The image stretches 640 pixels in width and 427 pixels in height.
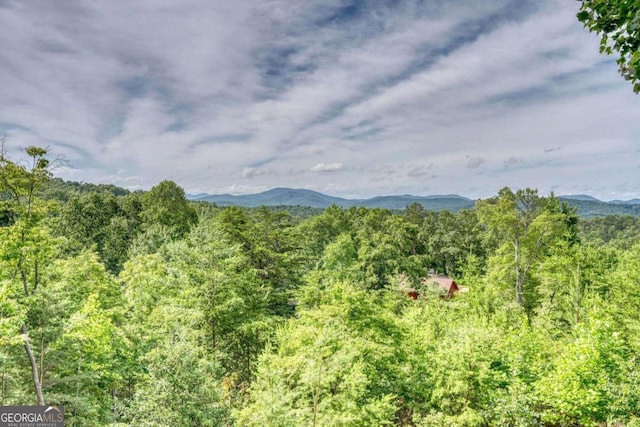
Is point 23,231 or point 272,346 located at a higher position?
point 23,231

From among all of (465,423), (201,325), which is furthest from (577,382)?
(201,325)

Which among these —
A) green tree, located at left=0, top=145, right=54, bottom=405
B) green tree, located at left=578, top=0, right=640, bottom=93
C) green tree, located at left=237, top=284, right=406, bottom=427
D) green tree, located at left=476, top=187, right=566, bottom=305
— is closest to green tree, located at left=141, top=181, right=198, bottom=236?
green tree, located at left=0, top=145, right=54, bottom=405

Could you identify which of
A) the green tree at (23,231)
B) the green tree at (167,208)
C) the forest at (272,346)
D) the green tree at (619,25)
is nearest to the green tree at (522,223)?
the forest at (272,346)

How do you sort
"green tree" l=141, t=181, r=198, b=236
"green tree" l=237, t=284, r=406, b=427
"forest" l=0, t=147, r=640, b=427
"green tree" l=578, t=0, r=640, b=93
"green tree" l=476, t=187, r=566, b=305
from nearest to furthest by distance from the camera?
"green tree" l=578, t=0, r=640, b=93
"green tree" l=237, t=284, r=406, b=427
"forest" l=0, t=147, r=640, b=427
"green tree" l=476, t=187, r=566, b=305
"green tree" l=141, t=181, r=198, b=236

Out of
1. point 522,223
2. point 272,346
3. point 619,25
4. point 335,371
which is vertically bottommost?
point 272,346

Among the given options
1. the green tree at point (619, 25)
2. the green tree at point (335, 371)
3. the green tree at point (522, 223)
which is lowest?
the green tree at point (335, 371)

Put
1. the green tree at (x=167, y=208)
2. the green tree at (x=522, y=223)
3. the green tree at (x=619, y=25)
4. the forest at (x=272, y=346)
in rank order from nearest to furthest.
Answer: the green tree at (x=619, y=25)
the forest at (x=272, y=346)
the green tree at (x=522, y=223)
the green tree at (x=167, y=208)

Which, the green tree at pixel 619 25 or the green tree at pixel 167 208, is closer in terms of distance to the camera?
the green tree at pixel 619 25

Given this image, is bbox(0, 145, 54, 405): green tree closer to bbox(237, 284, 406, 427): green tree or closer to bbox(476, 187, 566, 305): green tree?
bbox(237, 284, 406, 427): green tree

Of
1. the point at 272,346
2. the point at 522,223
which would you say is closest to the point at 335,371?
the point at 272,346

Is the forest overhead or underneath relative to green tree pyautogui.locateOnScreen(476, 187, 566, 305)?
underneath

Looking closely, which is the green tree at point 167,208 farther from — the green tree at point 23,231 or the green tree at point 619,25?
the green tree at point 619,25

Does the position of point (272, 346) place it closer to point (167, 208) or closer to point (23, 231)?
point (23, 231)

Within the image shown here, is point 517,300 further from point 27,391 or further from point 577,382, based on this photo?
point 27,391
